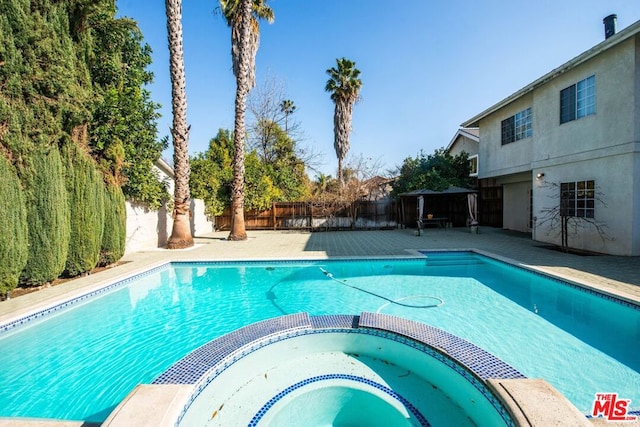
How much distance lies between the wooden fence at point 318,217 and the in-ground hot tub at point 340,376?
15321 millimetres

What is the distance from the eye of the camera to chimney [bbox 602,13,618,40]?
11.7 metres

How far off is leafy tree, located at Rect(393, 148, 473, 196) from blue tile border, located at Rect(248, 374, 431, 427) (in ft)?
55.6

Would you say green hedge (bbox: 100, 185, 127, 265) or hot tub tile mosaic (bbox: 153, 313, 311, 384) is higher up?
green hedge (bbox: 100, 185, 127, 265)

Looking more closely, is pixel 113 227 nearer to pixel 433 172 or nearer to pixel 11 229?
pixel 11 229

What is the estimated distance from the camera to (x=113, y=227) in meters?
9.84

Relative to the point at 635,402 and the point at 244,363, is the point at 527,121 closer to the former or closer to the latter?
the point at 635,402

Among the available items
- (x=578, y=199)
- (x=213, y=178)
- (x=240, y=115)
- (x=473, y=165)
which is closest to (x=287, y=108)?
(x=213, y=178)

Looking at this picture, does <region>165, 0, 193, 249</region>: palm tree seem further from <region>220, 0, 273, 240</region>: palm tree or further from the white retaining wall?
<region>220, 0, 273, 240</region>: palm tree

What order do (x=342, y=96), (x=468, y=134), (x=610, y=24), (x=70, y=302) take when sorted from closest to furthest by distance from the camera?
(x=70, y=302) < (x=610, y=24) < (x=468, y=134) < (x=342, y=96)

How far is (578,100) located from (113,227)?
16.7 metres

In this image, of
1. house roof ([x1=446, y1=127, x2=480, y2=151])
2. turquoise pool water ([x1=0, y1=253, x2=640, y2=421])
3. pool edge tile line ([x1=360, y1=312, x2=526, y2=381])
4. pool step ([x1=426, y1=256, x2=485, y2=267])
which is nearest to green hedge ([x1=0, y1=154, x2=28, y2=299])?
turquoise pool water ([x1=0, y1=253, x2=640, y2=421])

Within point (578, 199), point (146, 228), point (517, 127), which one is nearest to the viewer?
point (578, 199)

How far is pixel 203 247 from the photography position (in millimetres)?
13516

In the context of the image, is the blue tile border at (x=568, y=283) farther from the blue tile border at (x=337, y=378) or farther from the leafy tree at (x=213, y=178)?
the leafy tree at (x=213, y=178)
